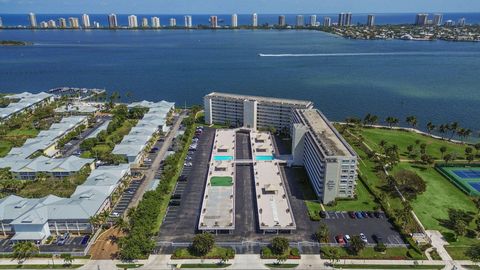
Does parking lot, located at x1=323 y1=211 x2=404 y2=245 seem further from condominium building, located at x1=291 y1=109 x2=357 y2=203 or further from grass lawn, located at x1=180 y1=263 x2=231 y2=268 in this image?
grass lawn, located at x1=180 y1=263 x2=231 y2=268

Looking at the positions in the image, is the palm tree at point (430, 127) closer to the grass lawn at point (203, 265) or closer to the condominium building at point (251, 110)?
the condominium building at point (251, 110)

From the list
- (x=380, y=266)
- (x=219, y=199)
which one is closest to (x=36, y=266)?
(x=219, y=199)

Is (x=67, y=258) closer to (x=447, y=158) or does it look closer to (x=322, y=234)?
(x=322, y=234)

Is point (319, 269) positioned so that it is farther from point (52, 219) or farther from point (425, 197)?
point (52, 219)

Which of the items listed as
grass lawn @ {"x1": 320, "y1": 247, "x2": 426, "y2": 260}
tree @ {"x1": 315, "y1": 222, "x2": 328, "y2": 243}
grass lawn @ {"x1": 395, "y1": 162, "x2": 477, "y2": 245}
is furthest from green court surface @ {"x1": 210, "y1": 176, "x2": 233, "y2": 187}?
grass lawn @ {"x1": 395, "y1": 162, "x2": 477, "y2": 245}

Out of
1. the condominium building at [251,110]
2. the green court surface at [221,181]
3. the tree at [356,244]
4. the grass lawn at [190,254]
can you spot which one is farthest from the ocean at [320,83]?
the grass lawn at [190,254]

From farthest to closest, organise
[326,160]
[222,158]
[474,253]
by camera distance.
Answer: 1. [222,158]
2. [326,160]
3. [474,253]
